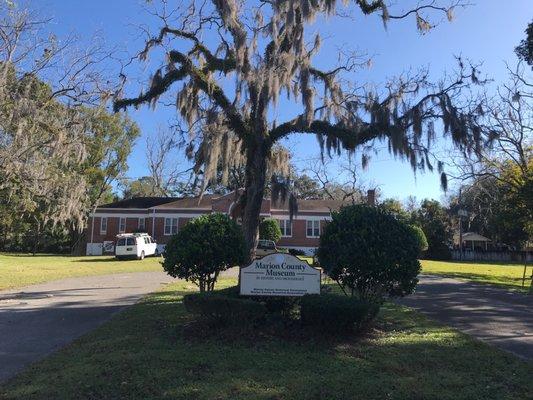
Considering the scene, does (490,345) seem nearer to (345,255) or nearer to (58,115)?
(345,255)

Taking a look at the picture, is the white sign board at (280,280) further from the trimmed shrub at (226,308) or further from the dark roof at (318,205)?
the dark roof at (318,205)

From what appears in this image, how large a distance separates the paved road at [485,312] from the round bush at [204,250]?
15.4 feet

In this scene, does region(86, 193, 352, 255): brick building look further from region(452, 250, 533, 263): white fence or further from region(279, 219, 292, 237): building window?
region(452, 250, 533, 263): white fence

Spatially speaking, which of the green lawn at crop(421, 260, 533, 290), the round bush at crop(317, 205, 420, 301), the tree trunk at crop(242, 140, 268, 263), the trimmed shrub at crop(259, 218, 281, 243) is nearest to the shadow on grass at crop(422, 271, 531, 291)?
the green lawn at crop(421, 260, 533, 290)

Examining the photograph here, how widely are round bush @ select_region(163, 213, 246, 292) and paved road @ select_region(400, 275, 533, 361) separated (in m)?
4.70

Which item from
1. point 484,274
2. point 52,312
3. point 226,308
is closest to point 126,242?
point 484,274

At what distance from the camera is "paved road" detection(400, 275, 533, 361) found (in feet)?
28.6

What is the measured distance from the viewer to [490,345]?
811cm

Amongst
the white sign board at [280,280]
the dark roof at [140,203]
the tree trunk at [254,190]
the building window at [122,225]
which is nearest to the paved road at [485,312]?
the white sign board at [280,280]

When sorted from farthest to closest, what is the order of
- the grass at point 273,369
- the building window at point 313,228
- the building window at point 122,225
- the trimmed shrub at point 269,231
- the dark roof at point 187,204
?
the building window at point 313,228 → the building window at point 122,225 → the dark roof at point 187,204 → the trimmed shrub at point 269,231 → the grass at point 273,369

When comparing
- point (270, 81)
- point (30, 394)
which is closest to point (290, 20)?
point (270, 81)

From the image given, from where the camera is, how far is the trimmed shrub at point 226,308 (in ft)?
26.5

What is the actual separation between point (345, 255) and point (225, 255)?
283cm

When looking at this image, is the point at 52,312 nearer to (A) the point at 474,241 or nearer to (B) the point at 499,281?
(B) the point at 499,281
